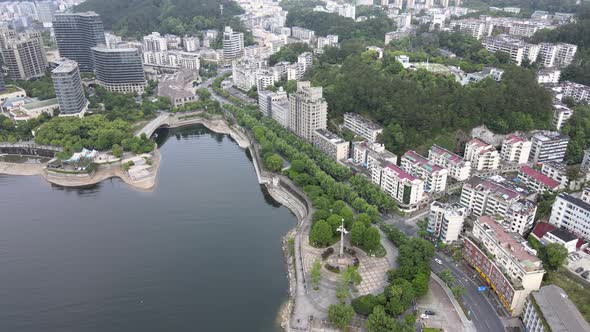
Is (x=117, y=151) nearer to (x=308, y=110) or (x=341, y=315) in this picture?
(x=308, y=110)

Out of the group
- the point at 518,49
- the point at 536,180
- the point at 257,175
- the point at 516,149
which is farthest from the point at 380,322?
the point at 518,49

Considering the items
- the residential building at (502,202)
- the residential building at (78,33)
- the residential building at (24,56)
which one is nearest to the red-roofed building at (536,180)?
the residential building at (502,202)

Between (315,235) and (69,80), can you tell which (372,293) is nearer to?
(315,235)

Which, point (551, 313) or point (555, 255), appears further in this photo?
point (555, 255)

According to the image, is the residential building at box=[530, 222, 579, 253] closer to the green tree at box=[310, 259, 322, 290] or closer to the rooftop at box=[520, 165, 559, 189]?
the rooftop at box=[520, 165, 559, 189]

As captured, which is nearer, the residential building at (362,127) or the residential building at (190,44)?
the residential building at (362,127)

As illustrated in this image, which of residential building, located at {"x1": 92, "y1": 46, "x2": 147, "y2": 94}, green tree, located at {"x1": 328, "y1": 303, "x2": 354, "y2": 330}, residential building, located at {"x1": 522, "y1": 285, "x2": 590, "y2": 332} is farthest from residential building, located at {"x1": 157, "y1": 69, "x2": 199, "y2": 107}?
residential building, located at {"x1": 522, "y1": 285, "x2": 590, "y2": 332}

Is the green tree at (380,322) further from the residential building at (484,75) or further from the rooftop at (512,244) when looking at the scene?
the residential building at (484,75)
